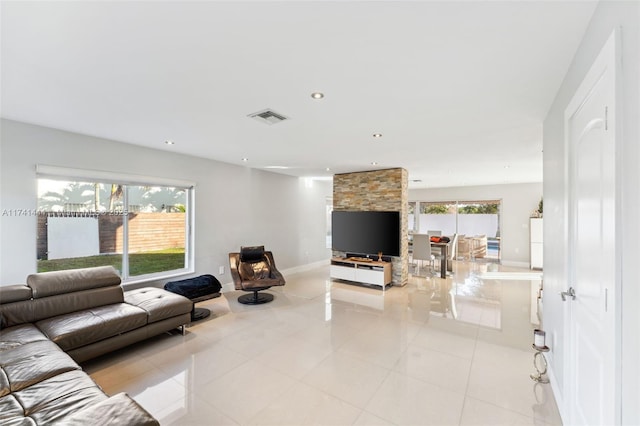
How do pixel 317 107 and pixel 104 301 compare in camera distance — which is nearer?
pixel 317 107

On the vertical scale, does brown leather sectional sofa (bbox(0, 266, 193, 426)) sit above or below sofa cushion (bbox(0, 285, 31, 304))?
below

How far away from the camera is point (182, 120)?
2973 millimetres

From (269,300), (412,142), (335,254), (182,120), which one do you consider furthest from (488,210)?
(182,120)

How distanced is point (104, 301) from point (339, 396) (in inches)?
110

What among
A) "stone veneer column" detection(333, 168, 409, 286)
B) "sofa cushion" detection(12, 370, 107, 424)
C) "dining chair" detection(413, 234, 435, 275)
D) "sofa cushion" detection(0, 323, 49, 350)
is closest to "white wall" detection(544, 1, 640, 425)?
"sofa cushion" detection(12, 370, 107, 424)

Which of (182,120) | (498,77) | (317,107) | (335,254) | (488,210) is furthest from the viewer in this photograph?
(488,210)

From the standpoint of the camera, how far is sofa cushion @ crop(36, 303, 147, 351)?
2.37m

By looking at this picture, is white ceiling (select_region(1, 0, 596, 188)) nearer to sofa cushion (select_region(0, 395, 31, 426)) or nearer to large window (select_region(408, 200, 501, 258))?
sofa cushion (select_region(0, 395, 31, 426))

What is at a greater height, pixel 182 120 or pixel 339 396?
pixel 182 120

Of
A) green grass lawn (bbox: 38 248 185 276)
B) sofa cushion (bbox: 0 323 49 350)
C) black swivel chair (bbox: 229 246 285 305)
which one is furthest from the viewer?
black swivel chair (bbox: 229 246 285 305)

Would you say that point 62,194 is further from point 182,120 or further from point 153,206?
point 182,120

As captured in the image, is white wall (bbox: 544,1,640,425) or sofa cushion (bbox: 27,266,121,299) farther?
sofa cushion (bbox: 27,266,121,299)

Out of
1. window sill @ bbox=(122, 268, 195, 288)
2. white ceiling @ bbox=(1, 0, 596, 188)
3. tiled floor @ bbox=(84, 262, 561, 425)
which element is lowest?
tiled floor @ bbox=(84, 262, 561, 425)

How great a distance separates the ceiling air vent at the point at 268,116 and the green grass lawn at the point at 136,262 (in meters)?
3.01
